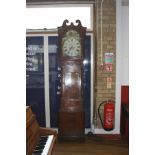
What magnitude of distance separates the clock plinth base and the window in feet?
5.72

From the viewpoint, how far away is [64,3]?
15.3 feet

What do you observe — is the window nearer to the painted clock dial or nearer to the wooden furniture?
the painted clock dial

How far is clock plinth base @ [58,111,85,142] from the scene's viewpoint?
4223 mm

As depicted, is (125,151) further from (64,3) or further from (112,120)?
(64,3)

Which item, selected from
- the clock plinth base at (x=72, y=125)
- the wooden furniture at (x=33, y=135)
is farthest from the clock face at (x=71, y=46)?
the wooden furniture at (x=33, y=135)

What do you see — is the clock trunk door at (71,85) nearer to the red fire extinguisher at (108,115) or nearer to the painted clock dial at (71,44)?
the painted clock dial at (71,44)

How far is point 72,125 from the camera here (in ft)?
13.9

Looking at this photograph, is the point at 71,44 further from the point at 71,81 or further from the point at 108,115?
the point at 108,115

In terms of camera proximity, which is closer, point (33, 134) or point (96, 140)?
point (33, 134)

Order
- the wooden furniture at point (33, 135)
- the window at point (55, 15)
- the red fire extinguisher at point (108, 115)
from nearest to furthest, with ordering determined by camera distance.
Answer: the wooden furniture at point (33, 135) < the red fire extinguisher at point (108, 115) < the window at point (55, 15)

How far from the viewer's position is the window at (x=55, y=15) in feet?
15.4

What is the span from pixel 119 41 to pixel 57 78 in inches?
56.6

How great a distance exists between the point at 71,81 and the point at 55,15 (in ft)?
4.78

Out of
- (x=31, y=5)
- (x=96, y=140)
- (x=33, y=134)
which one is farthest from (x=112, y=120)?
(x=31, y=5)
